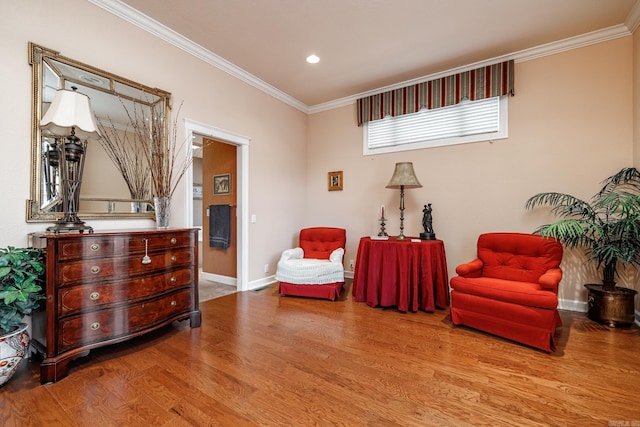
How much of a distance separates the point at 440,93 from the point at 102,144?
3.87m

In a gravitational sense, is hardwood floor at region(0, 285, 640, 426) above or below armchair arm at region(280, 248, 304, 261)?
below

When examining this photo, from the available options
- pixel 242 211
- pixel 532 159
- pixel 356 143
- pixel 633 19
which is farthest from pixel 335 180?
pixel 633 19

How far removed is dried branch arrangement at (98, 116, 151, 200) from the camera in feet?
8.18

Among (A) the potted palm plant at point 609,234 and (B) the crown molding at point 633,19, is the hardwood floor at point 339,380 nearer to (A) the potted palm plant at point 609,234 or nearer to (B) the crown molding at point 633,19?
(A) the potted palm plant at point 609,234

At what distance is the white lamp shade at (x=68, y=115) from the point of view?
6.25 feet

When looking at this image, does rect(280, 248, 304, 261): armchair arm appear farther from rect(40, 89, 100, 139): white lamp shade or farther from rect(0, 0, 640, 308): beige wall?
rect(40, 89, 100, 139): white lamp shade

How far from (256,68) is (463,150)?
9.59 feet

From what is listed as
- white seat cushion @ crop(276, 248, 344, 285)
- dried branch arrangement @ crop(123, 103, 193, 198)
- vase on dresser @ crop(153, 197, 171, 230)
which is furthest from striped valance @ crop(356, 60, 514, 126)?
vase on dresser @ crop(153, 197, 171, 230)

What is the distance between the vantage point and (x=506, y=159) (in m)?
3.39

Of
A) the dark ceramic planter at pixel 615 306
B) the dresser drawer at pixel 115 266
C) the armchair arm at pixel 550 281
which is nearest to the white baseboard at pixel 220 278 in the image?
the dresser drawer at pixel 115 266

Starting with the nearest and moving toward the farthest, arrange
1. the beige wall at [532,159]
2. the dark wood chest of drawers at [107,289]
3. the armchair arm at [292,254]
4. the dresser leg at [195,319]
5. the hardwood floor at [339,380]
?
1. the hardwood floor at [339,380]
2. the dark wood chest of drawers at [107,289]
3. the dresser leg at [195,319]
4. the beige wall at [532,159]
5. the armchair arm at [292,254]

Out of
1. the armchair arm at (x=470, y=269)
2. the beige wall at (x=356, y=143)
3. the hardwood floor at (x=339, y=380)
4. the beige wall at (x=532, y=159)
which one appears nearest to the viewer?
the hardwood floor at (x=339, y=380)

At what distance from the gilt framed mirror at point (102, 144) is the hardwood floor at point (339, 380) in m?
1.18

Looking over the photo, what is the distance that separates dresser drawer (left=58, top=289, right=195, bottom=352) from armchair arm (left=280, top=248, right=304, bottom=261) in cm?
147
